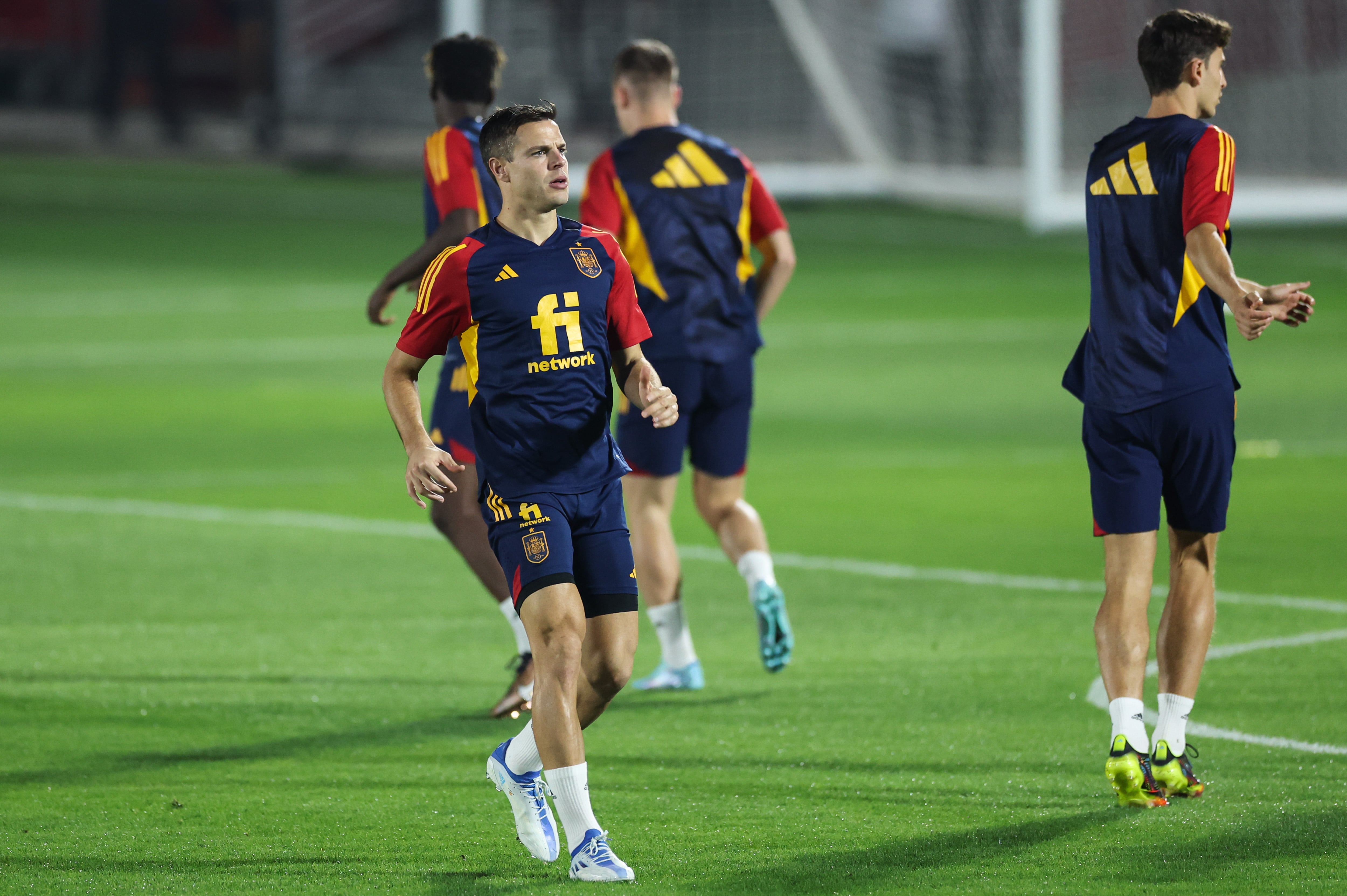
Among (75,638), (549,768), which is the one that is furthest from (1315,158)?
(549,768)

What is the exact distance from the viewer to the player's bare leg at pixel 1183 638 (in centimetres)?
587

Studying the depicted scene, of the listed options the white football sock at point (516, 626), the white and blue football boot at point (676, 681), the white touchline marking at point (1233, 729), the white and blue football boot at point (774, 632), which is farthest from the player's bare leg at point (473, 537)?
the white touchline marking at point (1233, 729)

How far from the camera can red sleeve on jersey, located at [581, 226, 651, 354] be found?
17.6ft

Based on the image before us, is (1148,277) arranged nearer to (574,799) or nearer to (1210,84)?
(1210,84)

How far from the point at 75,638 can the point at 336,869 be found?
3326mm

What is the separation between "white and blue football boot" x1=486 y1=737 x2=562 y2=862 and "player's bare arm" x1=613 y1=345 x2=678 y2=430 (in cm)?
100

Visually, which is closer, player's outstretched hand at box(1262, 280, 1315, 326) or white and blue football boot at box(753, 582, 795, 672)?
player's outstretched hand at box(1262, 280, 1315, 326)

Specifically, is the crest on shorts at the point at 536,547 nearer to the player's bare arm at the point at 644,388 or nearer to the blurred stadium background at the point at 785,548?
the player's bare arm at the point at 644,388

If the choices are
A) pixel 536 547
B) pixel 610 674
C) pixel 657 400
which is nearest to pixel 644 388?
pixel 657 400

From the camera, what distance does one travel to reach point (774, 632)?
743 centimetres

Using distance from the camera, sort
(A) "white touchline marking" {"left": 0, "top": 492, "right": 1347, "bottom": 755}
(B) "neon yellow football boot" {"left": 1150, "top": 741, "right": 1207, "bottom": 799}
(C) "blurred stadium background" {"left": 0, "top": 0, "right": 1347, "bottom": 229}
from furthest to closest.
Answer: (C) "blurred stadium background" {"left": 0, "top": 0, "right": 1347, "bottom": 229} → (A) "white touchline marking" {"left": 0, "top": 492, "right": 1347, "bottom": 755} → (B) "neon yellow football boot" {"left": 1150, "top": 741, "right": 1207, "bottom": 799}

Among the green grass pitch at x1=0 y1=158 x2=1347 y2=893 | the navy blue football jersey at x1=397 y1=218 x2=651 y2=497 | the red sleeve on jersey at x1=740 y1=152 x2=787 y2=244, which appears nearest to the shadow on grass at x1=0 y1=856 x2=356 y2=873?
the green grass pitch at x1=0 y1=158 x2=1347 y2=893

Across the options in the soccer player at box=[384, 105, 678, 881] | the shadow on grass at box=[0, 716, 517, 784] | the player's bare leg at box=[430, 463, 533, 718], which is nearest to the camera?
the soccer player at box=[384, 105, 678, 881]

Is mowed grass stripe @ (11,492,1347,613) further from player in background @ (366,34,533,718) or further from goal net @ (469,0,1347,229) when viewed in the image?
goal net @ (469,0,1347,229)
